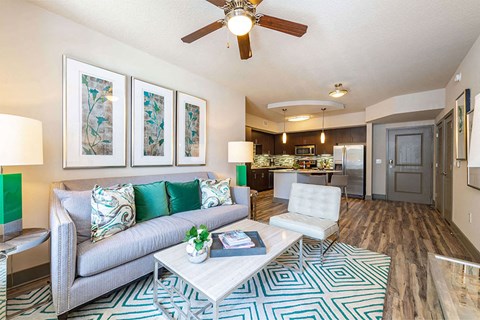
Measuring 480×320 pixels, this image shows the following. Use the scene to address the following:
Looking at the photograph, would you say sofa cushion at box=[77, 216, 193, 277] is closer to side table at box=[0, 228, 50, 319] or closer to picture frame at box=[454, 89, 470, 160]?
side table at box=[0, 228, 50, 319]

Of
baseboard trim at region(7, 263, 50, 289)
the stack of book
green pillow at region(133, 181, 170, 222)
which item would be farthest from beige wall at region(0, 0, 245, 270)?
the stack of book

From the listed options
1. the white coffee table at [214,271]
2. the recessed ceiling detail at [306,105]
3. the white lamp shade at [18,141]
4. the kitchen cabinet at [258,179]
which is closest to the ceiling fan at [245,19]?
the white lamp shade at [18,141]

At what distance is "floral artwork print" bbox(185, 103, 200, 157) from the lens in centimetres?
314

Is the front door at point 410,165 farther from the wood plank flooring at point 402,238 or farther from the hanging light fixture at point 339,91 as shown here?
the hanging light fixture at point 339,91

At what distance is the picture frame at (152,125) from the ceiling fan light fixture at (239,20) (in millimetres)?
1591

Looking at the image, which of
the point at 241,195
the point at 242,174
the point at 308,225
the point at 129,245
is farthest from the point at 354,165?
the point at 129,245

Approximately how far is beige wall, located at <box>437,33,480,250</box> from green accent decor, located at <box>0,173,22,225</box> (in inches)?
172

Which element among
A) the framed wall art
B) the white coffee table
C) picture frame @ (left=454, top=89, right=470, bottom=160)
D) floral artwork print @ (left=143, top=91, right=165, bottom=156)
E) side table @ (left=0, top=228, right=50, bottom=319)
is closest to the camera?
the white coffee table

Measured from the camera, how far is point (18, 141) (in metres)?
1.39

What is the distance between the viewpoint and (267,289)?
1713 mm

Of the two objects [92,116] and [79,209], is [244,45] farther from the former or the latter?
[79,209]

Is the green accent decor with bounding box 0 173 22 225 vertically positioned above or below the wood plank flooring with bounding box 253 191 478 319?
above

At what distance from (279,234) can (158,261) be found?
1.05m

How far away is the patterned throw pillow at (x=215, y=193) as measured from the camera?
2680 millimetres
